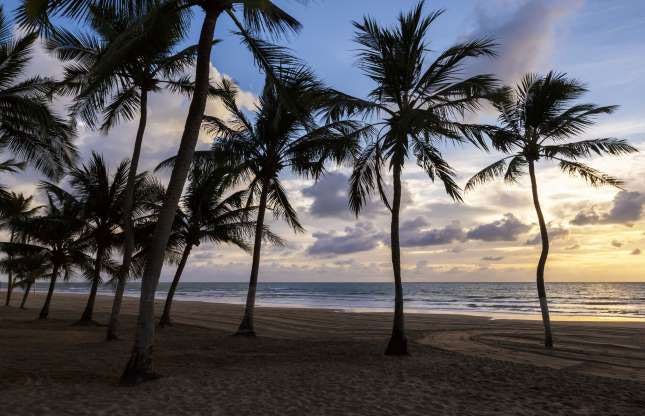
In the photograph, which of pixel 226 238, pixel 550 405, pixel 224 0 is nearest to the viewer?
pixel 550 405

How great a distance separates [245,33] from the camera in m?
8.52

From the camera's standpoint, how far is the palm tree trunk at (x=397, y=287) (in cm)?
1024

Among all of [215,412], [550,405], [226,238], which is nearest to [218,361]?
[215,412]

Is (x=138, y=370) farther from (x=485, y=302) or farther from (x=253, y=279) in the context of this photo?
(x=485, y=302)

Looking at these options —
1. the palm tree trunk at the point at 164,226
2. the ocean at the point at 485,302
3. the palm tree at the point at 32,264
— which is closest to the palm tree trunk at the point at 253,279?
the palm tree trunk at the point at 164,226

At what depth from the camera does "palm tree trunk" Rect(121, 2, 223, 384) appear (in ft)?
23.2

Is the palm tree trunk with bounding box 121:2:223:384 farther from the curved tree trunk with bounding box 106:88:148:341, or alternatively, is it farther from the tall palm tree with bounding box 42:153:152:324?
the tall palm tree with bounding box 42:153:152:324

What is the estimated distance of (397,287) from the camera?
10.6m

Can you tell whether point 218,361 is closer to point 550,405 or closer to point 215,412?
point 215,412

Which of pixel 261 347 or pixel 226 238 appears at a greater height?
pixel 226 238

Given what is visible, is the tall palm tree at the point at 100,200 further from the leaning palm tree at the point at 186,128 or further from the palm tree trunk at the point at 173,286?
the leaning palm tree at the point at 186,128

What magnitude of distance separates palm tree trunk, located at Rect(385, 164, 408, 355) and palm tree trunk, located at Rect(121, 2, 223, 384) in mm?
4860

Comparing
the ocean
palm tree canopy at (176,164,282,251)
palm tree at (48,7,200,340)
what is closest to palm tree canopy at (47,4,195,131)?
palm tree at (48,7,200,340)

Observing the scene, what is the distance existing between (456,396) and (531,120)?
9538mm
